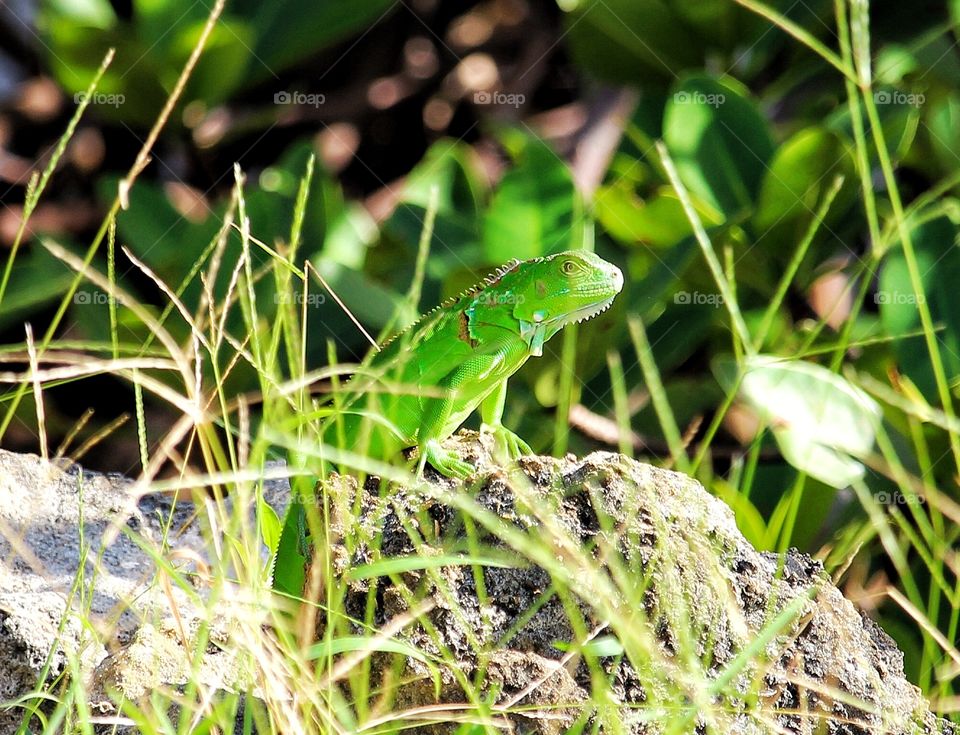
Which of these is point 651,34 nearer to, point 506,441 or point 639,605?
point 506,441

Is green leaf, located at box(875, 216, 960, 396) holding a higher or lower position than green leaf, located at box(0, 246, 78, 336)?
higher

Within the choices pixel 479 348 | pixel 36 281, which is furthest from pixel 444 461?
pixel 36 281

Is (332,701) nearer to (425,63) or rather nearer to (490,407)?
(490,407)

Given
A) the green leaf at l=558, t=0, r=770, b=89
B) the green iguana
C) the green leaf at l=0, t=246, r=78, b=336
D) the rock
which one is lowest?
the rock

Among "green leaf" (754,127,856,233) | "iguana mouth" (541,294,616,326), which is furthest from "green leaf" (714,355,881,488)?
"green leaf" (754,127,856,233)

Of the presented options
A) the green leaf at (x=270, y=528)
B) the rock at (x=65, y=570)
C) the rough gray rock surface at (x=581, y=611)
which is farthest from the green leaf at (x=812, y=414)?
the rock at (x=65, y=570)

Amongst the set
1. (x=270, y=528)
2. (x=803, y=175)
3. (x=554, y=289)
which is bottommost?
(x=270, y=528)

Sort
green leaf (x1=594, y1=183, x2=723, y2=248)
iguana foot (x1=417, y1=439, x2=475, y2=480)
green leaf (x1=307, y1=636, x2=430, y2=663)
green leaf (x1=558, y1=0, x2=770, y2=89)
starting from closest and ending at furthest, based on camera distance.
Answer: green leaf (x1=307, y1=636, x2=430, y2=663), iguana foot (x1=417, y1=439, x2=475, y2=480), green leaf (x1=594, y1=183, x2=723, y2=248), green leaf (x1=558, y1=0, x2=770, y2=89)

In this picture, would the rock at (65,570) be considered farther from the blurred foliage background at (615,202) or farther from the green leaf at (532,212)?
the green leaf at (532,212)

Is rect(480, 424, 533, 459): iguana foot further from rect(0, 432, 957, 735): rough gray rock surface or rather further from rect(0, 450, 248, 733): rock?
rect(0, 450, 248, 733): rock
